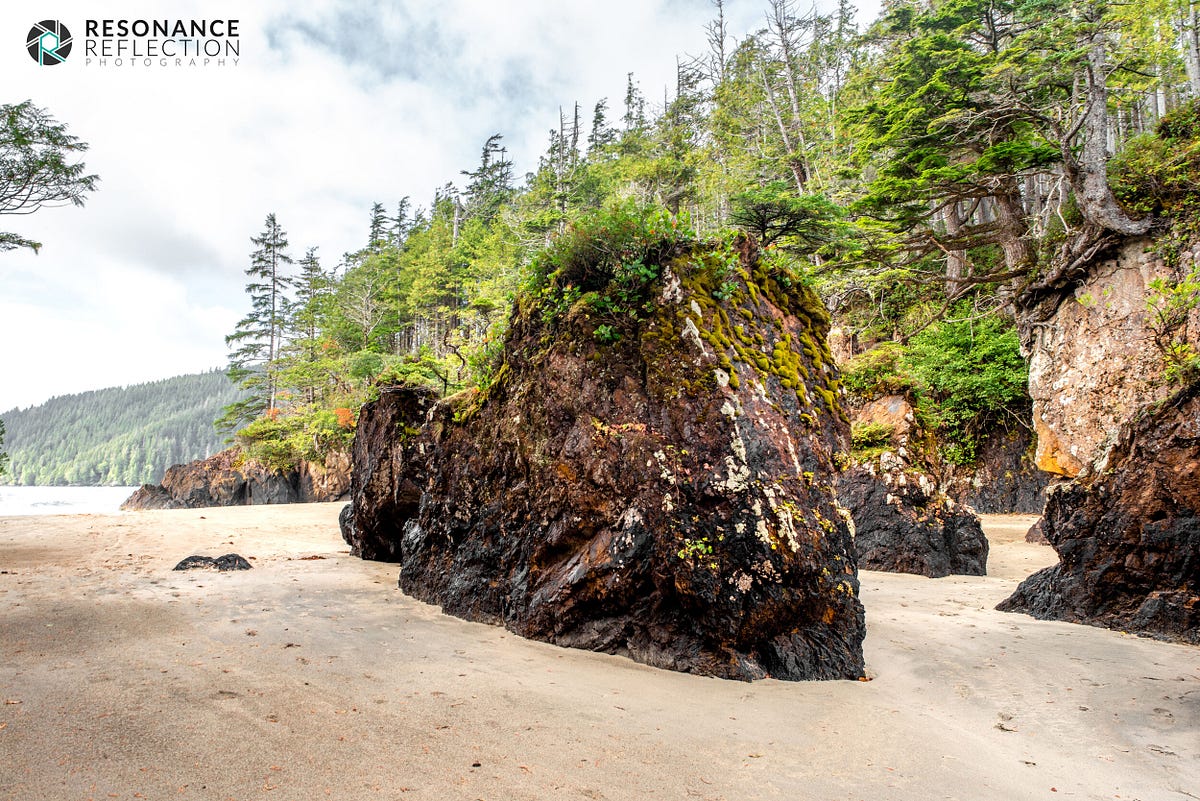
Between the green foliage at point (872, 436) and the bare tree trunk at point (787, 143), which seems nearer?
the green foliage at point (872, 436)

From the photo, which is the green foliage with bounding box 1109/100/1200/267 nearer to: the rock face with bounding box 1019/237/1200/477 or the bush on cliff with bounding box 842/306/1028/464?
the rock face with bounding box 1019/237/1200/477

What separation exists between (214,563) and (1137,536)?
11352mm

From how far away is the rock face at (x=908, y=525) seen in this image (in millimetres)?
9523

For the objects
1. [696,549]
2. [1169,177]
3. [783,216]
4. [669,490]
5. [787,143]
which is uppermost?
[787,143]

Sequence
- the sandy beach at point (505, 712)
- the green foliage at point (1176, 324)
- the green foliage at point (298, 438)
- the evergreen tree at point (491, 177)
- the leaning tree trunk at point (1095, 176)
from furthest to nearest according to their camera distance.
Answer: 1. the evergreen tree at point (491, 177)
2. the green foliage at point (298, 438)
3. the leaning tree trunk at point (1095, 176)
4. the green foliage at point (1176, 324)
5. the sandy beach at point (505, 712)

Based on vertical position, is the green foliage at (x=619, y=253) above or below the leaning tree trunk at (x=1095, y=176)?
below

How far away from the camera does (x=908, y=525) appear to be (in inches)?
383

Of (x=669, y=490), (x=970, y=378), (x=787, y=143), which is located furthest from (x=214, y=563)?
(x=787, y=143)

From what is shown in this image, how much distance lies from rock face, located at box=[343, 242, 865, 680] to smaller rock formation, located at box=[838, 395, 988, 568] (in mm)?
4814

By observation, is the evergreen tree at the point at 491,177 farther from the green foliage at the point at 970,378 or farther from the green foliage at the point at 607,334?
the green foliage at the point at 607,334

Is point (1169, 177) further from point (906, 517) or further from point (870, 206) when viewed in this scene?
point (906, 517)

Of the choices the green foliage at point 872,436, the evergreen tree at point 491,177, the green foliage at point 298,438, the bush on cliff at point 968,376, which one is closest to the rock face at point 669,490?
the green foliage at point 872,436

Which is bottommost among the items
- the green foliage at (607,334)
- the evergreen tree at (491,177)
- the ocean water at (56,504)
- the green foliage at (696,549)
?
the ocean water at (56,504)

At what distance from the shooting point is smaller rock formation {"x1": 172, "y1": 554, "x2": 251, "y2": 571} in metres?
7.38
